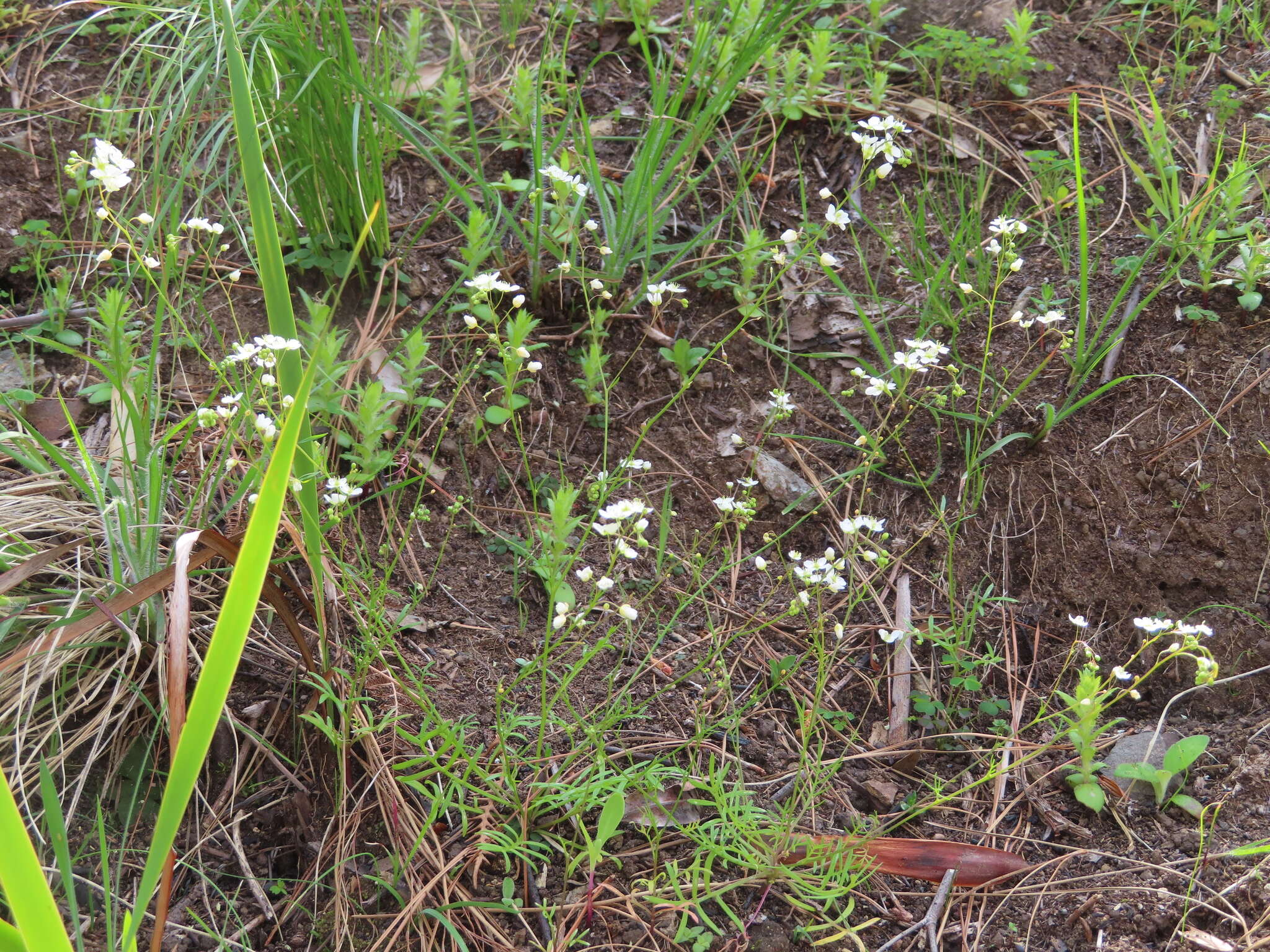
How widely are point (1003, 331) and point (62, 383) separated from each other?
2373mm

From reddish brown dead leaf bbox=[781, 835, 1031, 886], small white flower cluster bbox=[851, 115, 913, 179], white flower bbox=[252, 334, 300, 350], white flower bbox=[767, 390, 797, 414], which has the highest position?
small white flower cluster bbox=[851, 115, 913, 179]

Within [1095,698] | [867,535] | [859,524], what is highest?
[859,524]

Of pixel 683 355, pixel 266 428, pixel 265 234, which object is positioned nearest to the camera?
pixel 265 234

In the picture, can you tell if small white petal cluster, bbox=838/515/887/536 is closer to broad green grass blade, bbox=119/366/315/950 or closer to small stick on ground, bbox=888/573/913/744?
small stick on ground, bbox=888/573/913/744

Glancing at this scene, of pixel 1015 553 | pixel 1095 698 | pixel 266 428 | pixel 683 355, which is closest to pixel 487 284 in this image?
pixel 683 355

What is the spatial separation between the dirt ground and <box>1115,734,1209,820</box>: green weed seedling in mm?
38

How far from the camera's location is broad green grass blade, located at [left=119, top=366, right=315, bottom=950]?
0.99 m

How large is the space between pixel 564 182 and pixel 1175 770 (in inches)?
71.4

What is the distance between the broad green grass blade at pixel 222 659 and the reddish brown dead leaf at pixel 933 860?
40.3 inches

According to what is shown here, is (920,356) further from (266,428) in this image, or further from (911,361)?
(266,428)

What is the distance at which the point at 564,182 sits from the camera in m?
2.23

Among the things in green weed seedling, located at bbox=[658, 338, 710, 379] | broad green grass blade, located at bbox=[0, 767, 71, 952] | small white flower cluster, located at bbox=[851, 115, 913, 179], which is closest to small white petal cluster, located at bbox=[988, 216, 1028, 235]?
small white flower cluster, located at bbox=[851, 115, 913, 179]

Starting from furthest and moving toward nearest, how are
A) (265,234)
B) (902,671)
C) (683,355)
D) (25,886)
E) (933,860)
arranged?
(683,355) → (902,671) → (933,860) → (265,234) → (25,886)

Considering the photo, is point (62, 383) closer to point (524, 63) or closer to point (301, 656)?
point (301, 656)
